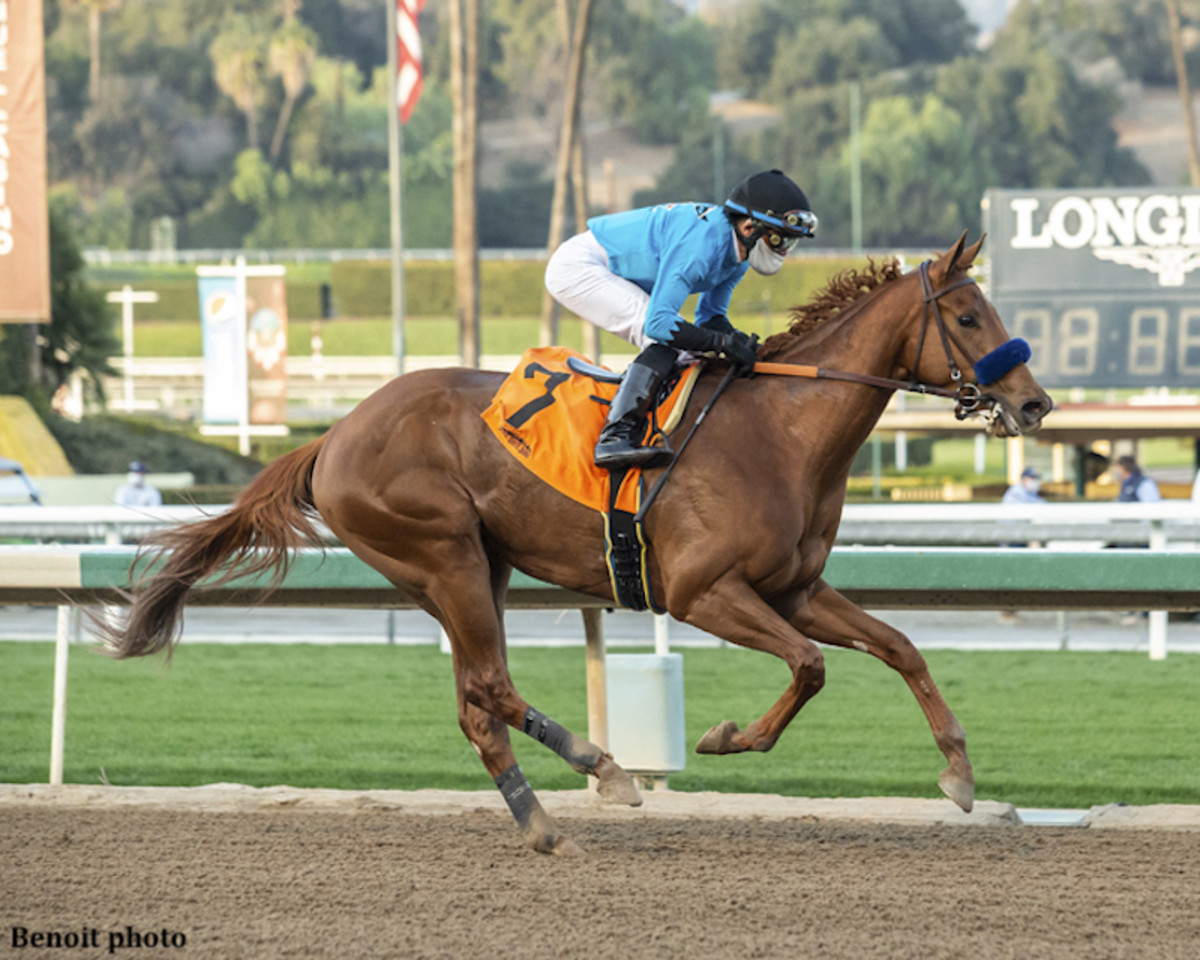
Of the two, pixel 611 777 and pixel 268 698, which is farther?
pixel 268 698

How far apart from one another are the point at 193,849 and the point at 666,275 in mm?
2111

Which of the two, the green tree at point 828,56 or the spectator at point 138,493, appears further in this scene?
the green tree at point 828,56

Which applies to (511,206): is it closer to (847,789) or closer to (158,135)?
(158,135)

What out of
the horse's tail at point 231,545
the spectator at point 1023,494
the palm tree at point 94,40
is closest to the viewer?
the horse's tail at point 231,545

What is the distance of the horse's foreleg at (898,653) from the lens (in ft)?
14.1

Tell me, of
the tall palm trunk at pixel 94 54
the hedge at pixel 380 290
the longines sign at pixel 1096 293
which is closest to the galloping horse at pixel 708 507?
the longines sign at pixel 1096 293

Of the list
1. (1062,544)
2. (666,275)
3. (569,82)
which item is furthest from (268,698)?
(569,82)

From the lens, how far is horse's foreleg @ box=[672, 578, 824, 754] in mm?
4266

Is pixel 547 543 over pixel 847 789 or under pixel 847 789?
over

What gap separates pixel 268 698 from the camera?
330 inches

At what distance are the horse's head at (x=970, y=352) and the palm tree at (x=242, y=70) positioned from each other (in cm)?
7112

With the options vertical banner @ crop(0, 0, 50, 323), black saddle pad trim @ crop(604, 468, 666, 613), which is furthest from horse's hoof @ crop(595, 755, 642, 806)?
vertical banner @ crop(0, 0, 50, 323)

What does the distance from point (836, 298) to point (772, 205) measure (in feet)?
1.35

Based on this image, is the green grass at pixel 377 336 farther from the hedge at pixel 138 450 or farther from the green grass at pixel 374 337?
the hedge at pixel 138 450
